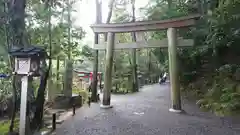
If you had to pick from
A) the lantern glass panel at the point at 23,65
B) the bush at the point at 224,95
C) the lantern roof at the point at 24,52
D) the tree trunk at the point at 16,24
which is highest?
the tree trunk at the point at 16,24

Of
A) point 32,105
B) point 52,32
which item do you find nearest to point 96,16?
point 52,32

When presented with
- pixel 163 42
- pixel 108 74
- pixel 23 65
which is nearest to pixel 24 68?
pixel 23 65

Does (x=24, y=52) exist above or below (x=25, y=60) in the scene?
above

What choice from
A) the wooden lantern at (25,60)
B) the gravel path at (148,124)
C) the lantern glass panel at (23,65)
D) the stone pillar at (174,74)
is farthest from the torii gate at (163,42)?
the lantern glass panel at (23,65)

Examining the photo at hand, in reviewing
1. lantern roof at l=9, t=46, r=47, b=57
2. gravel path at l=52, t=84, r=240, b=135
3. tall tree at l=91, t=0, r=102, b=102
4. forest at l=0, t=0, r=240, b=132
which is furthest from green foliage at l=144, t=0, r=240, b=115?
lantern roof at l=9, t=46, r=47, b=57

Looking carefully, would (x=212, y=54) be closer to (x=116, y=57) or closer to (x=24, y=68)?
(x=116, y=57)

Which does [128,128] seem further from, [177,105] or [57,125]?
[177,105]

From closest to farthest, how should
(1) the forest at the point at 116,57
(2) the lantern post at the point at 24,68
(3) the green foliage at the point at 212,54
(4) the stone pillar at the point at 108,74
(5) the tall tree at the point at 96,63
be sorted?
(2) the lantern post at the point at 24,68 < (1) the forest at the point at 116,57 < (3) the green foliage at the point at 212,54 < (4) the stone pillar at the point at 108,74 < (5) the tall tree at the point at 96,63

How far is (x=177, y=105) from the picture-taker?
26.4 ft

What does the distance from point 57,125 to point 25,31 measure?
10.0 feet

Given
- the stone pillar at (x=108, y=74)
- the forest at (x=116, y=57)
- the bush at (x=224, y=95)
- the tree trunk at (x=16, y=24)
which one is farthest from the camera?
the stone pillar at (x=108, y=74)

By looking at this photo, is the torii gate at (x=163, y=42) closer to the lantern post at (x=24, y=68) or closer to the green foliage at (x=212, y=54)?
the green foliage at (x=212, y=54)

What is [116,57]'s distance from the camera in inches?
701

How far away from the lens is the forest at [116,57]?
5.84 metres
